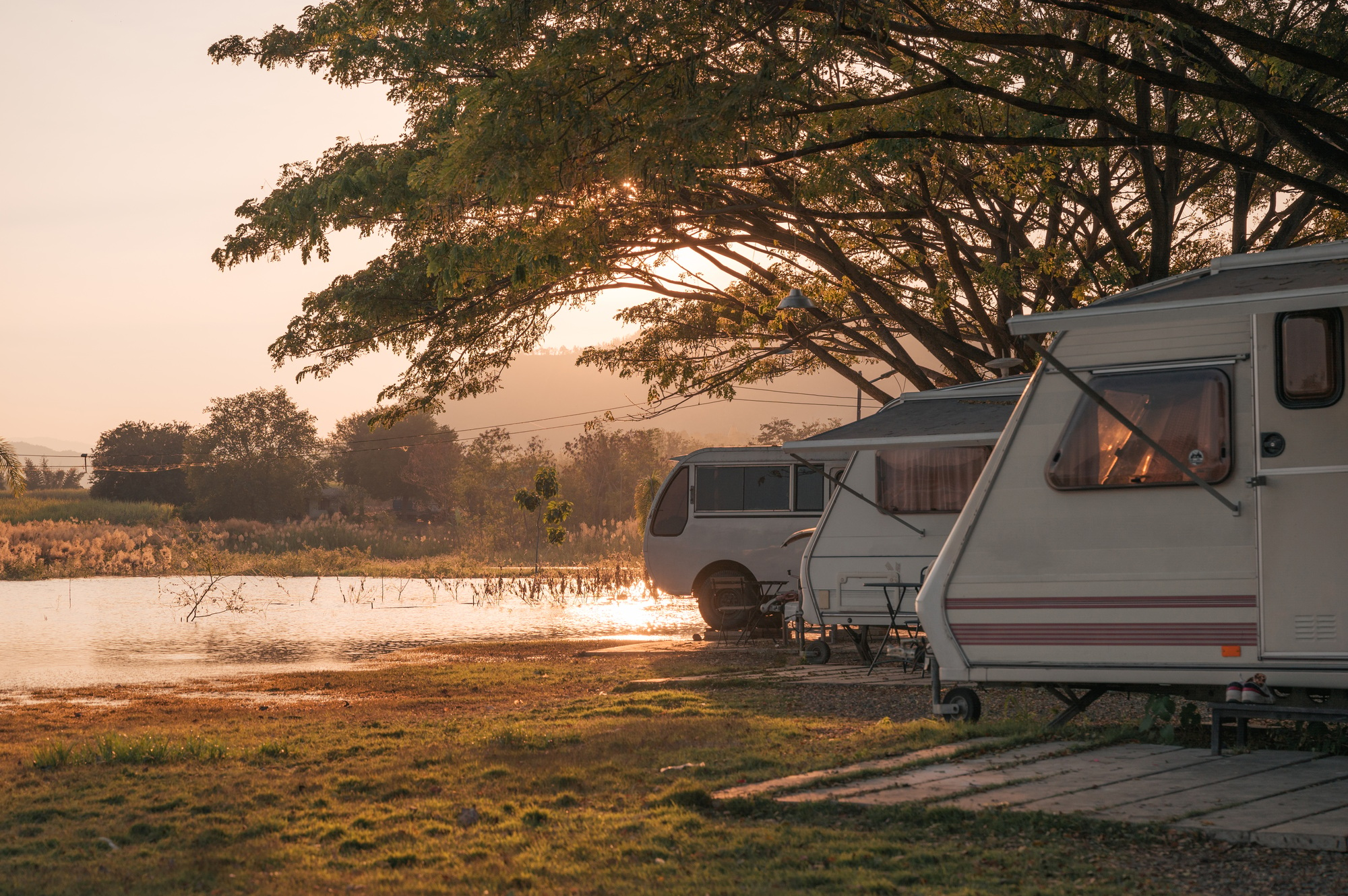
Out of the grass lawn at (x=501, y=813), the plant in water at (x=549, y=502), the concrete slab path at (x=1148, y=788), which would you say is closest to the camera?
the grass lawn at (x=501, y=813)

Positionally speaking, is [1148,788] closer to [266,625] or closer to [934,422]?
[934,422]

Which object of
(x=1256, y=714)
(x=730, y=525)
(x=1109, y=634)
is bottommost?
(x=1256, y=714)

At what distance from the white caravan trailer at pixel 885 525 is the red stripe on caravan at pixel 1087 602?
3998 mm

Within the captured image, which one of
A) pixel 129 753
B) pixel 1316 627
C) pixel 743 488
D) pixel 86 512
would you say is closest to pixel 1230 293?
pixel 1316 627

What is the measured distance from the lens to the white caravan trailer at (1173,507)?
19.9 feet

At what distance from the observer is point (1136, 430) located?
6293 mm

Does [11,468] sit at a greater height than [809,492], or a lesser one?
greater

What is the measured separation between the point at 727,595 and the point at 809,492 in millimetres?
1845

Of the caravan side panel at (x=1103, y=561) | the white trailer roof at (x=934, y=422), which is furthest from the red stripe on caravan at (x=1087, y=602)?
the white trailer roof at (x=934, y=422)

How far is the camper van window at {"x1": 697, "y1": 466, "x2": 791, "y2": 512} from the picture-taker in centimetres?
1664

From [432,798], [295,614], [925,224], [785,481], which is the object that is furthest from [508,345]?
[432,798]

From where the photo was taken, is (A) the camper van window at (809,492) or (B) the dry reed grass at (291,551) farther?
(B) the dry reed grass at (291,551)

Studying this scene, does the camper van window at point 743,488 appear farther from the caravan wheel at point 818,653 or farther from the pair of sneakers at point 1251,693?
the pair of sneakers at point 1251,693

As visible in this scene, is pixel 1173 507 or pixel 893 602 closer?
pixel 1173 507
